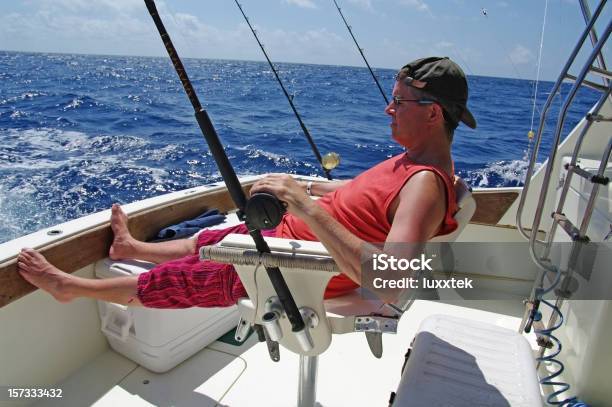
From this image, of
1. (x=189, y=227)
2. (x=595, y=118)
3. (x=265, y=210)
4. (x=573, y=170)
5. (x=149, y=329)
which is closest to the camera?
(x=265, y=210)

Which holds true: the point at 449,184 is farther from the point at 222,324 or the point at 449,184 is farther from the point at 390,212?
the point at 222,324

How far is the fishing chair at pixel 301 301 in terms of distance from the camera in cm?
105

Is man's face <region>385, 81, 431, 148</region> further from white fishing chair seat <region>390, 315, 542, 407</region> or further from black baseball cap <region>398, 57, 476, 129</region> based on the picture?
white fishing chair seat <region>390, 315, 542, 407</region>

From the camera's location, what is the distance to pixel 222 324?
79.3 inches

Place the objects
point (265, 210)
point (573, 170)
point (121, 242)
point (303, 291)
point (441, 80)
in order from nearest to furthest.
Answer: point (265, 210), point (303, 291), point (441, 80), point (573, 170), point (121, 242)

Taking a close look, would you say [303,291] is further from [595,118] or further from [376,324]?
[595,118]

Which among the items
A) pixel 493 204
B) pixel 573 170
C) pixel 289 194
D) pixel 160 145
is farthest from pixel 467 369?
pixel 160 145

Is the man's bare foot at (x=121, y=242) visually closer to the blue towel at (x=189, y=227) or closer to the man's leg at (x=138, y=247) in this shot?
the man's leg at (x=138, y=247)

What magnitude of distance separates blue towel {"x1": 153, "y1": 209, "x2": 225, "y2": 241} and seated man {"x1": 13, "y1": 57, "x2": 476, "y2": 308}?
1.70ft

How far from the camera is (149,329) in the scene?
1713 millimetres

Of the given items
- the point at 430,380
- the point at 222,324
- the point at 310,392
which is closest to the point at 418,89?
the point at 430,380

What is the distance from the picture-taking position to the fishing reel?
995 millimetres

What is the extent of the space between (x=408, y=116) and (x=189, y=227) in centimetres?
121

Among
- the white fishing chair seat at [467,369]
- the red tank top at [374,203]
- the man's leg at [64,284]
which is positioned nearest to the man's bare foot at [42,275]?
the man's leg at [64,284]
